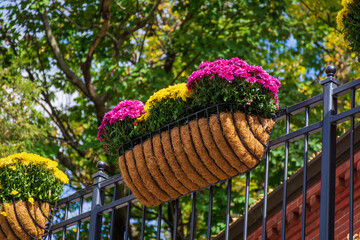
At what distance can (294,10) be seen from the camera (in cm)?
1773

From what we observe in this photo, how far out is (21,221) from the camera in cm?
571

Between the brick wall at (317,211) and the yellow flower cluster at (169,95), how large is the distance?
3.97 meters

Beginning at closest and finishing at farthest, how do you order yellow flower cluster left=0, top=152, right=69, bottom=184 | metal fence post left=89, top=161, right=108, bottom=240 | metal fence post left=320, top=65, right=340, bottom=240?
metal fence post left=320, top=65, right=340, bottom=240 < metal fence post left=89, top=161, right=108, bottom=240 < yellow flower cluster left=0, top=152, right=69, bottom=184

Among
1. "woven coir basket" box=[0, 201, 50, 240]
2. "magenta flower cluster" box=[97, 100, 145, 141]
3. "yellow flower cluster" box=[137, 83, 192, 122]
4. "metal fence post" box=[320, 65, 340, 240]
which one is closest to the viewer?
"metal fence post" box=[320, 65, 340, 240]

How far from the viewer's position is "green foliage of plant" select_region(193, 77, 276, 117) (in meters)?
4.07

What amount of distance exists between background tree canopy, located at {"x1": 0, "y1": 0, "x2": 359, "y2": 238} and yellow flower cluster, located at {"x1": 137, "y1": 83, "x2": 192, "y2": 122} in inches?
297

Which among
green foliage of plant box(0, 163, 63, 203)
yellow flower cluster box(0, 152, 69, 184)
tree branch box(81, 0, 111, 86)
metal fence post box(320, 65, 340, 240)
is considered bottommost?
metal fence post box(320, 65, 340, 240)

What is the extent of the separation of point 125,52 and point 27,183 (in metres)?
10.5

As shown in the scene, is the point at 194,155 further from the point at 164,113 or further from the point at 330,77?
the point at 330,77

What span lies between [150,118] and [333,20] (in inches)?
518

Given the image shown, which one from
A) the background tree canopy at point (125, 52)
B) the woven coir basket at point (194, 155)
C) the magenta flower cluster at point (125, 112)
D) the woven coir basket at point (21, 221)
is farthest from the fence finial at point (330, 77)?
the background tree canopy at point (125, 52)

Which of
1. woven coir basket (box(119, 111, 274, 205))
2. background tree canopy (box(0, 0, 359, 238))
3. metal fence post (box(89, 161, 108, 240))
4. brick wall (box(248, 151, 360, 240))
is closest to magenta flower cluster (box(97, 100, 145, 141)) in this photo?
woven coir basket (box(119, 111, 274, 205))

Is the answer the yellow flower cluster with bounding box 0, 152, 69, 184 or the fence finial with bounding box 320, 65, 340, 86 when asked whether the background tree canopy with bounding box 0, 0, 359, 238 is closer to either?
the yellow flower cluster with bounding box 0, 152, 69, 184

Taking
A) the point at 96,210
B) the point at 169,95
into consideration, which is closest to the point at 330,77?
the point at 169,95
